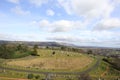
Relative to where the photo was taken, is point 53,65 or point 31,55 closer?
point 53,65

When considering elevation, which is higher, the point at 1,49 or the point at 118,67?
the point at 1,49

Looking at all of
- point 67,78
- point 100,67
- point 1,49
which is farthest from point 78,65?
point 1,49

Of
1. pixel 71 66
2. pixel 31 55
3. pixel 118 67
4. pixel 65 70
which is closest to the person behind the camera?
pixel 65 70

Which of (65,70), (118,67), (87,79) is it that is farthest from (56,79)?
(118,67)

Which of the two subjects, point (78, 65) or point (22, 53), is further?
point (22, 53)

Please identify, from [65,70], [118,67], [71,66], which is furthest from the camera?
[118,67]

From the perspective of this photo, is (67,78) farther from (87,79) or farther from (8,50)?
(8,50)

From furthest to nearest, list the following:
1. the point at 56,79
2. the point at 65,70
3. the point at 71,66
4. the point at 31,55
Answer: the point at 31,55
the point at 71,66
the point at 65,70
the point at 56,79

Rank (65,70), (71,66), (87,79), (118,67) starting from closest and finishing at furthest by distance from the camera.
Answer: (87,79)
(65,70)
(71,66)
(118,67)

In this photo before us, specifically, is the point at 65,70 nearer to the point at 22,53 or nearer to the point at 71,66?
the point at 71,66
